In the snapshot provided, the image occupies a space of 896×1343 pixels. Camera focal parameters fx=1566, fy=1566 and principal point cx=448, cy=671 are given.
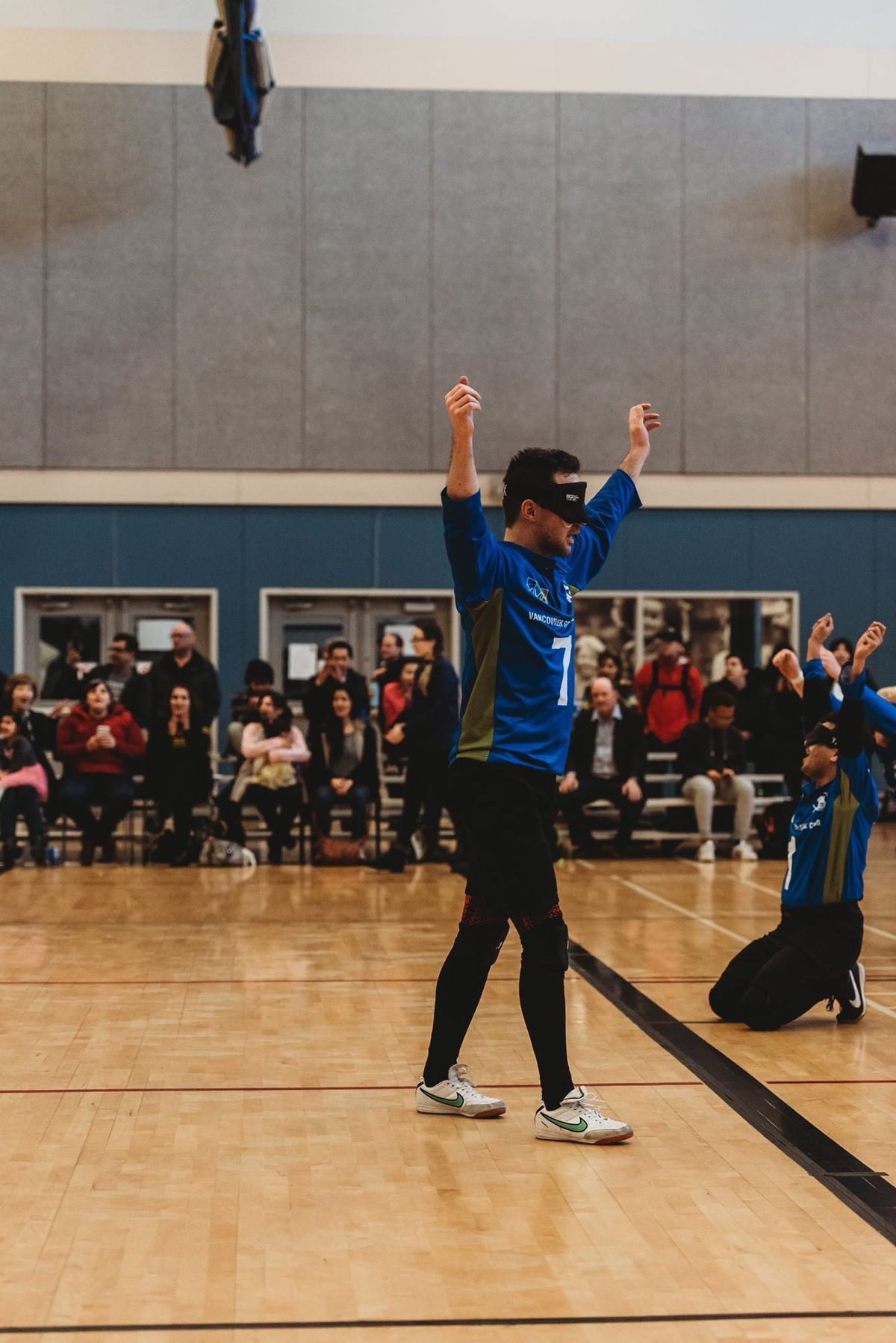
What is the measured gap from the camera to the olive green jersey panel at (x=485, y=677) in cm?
409

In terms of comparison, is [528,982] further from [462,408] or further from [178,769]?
[178,769]

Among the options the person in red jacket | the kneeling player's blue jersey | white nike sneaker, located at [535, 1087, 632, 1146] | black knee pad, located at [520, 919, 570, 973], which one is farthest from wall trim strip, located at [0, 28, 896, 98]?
white nike sneaker, located at [535, 1087, 632, 1146]

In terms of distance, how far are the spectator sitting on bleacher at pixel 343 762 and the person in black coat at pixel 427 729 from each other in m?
0.24

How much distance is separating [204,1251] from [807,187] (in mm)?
15180

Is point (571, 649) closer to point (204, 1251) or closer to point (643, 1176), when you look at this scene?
point (643, 1176)

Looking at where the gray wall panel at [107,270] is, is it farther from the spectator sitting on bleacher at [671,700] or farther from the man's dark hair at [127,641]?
the spectator sitting on bleacher at [671,700]

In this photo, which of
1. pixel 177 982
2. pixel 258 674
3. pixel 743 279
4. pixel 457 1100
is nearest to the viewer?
pixel 457 1100

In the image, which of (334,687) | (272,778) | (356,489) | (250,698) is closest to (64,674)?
(356,489)

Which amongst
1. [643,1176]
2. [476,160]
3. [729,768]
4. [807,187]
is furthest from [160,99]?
[643,1176]

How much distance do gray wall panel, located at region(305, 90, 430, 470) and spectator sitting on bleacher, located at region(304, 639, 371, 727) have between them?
191 inches

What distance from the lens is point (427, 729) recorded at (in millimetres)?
11055

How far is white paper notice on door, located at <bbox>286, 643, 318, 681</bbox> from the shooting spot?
15.9 metres

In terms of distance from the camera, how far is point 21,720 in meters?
11.5

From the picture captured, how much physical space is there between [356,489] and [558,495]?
1195cm
